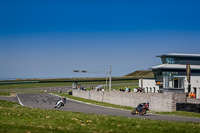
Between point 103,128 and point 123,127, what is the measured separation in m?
0.99

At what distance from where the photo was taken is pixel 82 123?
1502 centimetres

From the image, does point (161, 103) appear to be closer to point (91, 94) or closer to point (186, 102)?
point (186, 102)

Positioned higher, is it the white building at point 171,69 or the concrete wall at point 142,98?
the white building at point 171,69

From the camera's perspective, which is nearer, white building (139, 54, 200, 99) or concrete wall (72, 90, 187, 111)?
concrete wall (72, 90, 187, 111)

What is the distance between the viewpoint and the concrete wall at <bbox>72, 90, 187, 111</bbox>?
32.1 m

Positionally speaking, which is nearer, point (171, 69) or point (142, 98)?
point (142, 98)

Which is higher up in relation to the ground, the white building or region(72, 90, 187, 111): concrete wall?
the white building

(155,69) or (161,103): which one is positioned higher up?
(155,69)

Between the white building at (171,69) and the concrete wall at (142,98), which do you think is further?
the white building at (171,69)

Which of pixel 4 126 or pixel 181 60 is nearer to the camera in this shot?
pixel 4 126

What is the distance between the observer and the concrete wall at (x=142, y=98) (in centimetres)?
3209

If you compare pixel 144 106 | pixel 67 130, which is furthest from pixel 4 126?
pixel 144 106

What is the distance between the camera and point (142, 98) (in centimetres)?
4062

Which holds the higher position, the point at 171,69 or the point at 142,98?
the point at 171,69
